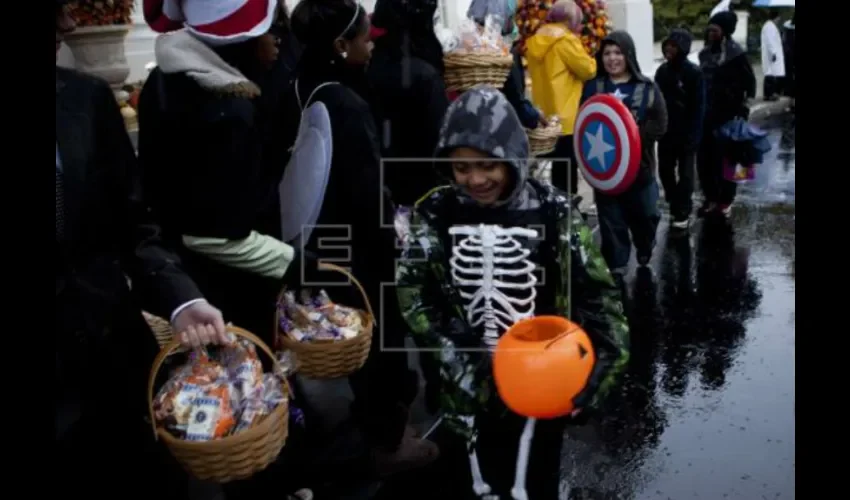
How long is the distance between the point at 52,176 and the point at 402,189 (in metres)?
2.67

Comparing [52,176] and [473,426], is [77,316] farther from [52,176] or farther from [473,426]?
[473,426]

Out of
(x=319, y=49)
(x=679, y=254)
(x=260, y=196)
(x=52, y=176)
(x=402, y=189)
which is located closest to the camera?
(x=52, y=176)

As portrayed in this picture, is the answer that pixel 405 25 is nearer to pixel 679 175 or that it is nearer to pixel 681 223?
pixel 679 175

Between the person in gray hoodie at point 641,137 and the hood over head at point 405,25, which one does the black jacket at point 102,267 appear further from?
the person in gray hoodie at point 641,137

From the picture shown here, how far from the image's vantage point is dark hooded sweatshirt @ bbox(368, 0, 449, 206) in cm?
459

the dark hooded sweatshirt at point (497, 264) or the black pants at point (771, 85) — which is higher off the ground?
the black pants at point (771, 85)

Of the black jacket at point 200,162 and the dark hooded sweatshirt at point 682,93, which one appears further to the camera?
the dark hooded sweatshirt at point 682,93

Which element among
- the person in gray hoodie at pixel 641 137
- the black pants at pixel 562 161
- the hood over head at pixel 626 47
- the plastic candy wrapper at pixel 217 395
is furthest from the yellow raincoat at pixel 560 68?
the plastic candy wrapper at pixel 217 395

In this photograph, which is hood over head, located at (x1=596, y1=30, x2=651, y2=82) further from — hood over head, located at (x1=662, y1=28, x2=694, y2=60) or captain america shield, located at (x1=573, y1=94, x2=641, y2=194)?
hood over head, located at (x1=662, y1=28, x2=694, y2=60)

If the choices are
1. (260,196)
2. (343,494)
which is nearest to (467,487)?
(343,494)

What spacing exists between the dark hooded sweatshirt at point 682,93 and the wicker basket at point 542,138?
5.29 feet

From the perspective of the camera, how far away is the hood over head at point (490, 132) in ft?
9.82

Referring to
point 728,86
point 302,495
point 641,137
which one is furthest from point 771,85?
point 302,495
